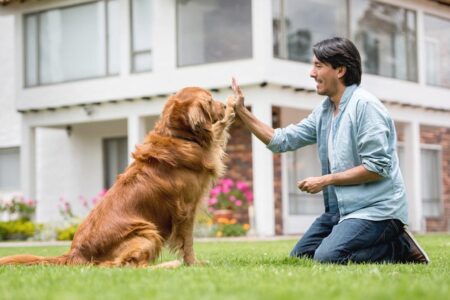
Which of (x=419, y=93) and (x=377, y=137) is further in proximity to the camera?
(x=419, y=93)

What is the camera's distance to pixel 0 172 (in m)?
23.2

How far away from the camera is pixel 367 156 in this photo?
6.38m

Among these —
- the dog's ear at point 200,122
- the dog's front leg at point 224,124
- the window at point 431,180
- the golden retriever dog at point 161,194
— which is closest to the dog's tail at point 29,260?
the golden retriever dog at point 161,194

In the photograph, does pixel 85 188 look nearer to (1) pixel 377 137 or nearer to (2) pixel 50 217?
(2) pixel 50 217

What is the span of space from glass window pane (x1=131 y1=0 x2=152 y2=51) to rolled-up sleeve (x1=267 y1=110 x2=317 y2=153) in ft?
35.9

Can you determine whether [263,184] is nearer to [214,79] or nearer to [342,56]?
[214,79]

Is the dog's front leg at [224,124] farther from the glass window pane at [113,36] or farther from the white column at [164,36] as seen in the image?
the glass window pane at [113,36]

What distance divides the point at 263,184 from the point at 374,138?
9441mm

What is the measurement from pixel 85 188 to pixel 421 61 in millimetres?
9167

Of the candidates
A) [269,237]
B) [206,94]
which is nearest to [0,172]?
[269,237]

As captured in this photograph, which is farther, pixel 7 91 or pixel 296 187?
pixel 7 91

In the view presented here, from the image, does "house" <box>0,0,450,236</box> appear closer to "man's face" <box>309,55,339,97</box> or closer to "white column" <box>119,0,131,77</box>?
"white column" <box>119,0,131,77</box>

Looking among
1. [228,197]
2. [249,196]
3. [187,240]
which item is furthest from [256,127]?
[228,197]

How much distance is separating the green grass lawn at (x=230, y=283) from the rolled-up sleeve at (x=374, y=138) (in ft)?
2.80
